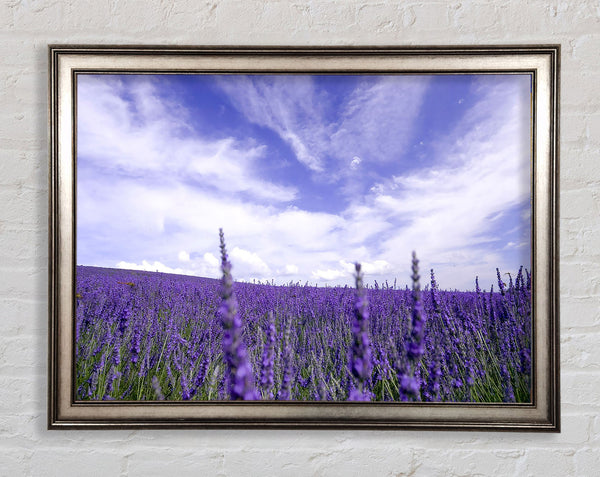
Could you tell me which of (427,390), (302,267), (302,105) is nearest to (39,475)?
(302,267)

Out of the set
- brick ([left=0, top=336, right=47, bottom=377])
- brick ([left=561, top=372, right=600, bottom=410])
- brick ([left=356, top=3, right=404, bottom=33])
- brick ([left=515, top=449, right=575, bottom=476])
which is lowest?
brick ([left=515, top=449, right=575, bottom=476])

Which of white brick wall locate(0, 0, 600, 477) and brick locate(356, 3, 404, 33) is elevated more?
brick locate(356, 3, 404, 33)

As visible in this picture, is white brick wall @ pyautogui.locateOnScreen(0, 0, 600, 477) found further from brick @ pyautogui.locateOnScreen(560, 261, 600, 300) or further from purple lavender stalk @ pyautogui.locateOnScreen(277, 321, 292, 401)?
purple lavender stalk @ pyautogui.locateOnScreen(277, 321, 292, 401)

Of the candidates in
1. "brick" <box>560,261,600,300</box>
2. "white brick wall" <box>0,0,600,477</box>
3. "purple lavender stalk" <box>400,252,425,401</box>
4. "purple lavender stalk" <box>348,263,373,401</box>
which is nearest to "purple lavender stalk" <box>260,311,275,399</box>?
"white brick wall" <box>0,0,600,477</box>

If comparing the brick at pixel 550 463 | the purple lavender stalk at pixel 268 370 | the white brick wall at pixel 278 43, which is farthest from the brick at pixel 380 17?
the brick at pixel 550 463

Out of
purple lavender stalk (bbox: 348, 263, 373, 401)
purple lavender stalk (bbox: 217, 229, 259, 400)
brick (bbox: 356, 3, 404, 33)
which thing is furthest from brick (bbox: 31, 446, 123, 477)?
brick (bbox: 356, 3, 404, 33)

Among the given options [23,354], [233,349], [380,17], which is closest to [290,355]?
[233,349]

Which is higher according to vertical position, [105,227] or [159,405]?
[105,227]

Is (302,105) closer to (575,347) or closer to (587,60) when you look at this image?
(587,60)
